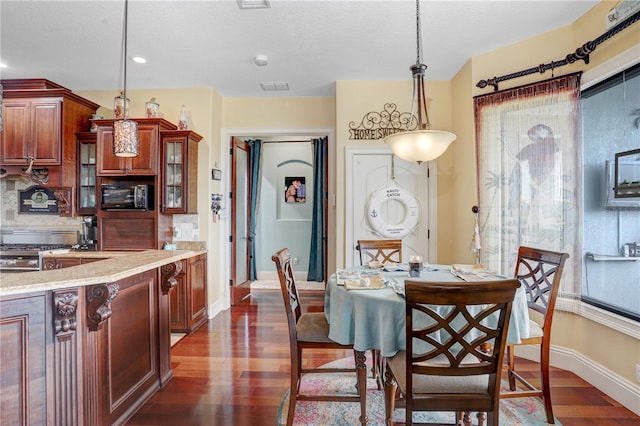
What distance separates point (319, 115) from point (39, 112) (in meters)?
3.02

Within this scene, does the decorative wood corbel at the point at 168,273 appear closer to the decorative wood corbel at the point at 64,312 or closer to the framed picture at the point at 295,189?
the decorative wood corbel at the point at 64,312

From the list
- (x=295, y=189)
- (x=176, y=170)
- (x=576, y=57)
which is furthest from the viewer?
(x=295, y=189)

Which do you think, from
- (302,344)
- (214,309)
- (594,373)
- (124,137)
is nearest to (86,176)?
(124,137)

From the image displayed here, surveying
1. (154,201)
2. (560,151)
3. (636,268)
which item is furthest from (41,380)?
(560,151)

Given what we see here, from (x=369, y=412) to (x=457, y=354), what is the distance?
38.0 inches

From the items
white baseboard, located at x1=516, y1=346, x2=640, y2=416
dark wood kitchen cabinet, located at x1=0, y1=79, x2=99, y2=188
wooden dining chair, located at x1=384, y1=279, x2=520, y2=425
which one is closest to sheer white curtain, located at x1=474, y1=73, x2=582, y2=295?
white baseboard, located at x1=516, y1=346, x2=640, y2=416

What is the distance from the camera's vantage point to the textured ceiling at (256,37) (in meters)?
2.44

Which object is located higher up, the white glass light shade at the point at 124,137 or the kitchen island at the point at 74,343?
Answer: the white glass light shade at the point at 124,137

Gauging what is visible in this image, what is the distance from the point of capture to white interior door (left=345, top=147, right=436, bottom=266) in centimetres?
374

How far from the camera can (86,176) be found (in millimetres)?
3688

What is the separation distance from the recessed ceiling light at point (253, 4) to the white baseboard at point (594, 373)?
3.40 m

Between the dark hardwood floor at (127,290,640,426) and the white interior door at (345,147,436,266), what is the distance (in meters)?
1.32

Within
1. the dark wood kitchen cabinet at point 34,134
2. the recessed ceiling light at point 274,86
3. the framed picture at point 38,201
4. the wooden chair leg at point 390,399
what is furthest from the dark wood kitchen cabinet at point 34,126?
the wooden chair leg at point 390,399

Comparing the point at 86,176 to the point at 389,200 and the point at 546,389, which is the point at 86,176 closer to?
the point at 389,200
